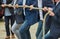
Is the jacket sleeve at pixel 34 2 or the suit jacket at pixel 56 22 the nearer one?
the suit jacket at pixel 56 22

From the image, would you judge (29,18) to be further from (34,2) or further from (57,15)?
(57,15)

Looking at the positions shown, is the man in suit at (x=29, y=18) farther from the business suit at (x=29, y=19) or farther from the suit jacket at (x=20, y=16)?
the suit jacket at (x=20, y=16)

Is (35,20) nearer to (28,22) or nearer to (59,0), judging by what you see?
(28,22)

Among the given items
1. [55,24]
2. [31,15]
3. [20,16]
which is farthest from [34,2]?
[55,24]

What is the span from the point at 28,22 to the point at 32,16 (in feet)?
0.53

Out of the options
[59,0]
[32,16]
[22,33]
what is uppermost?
[59,0]

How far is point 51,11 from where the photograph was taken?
193 inches

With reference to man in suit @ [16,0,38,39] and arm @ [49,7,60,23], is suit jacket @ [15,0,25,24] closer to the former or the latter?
man in suit @ [16,0,38,39]

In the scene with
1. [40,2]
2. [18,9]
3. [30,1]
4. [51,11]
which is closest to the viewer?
[51,11]

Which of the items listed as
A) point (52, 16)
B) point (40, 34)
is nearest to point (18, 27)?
point (40, 34)

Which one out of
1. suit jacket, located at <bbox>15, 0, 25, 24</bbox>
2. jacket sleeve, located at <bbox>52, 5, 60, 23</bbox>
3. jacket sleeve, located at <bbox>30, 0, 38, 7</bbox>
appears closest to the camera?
jacket sleeve, located at <bbox>52, 5, 60, 23</bbox>

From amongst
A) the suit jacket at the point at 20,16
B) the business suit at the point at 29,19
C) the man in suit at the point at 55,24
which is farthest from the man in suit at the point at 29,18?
the man in suit at the point at 55,24

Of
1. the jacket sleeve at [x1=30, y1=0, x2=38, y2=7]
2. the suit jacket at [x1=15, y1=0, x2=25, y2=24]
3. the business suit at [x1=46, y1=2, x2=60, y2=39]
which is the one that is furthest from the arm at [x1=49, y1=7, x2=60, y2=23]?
the suit jacket at [x1=15, y1=0, x2=25, y2=24]

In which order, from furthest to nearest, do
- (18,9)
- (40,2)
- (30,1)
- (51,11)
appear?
(18,9), (30,1), (40,2), (51,11)
